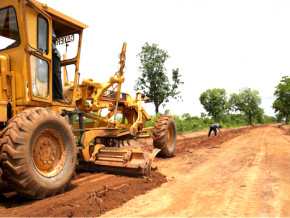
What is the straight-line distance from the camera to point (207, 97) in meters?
57.8

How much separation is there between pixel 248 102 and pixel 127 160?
71.9 metres

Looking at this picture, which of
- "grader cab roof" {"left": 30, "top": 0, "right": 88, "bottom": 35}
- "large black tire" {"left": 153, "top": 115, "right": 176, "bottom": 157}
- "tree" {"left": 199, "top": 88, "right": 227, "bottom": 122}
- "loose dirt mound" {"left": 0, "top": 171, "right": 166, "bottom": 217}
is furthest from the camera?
"tree" {"left": 199, "top": 88, "right": 227, "bottom": 122}

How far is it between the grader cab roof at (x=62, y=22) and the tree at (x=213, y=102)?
2060 inches

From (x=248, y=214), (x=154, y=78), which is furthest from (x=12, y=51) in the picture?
(x=154, y=78)

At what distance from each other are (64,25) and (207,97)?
55338 mm

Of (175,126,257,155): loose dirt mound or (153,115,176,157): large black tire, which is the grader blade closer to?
(153,115,176,157): large black tire

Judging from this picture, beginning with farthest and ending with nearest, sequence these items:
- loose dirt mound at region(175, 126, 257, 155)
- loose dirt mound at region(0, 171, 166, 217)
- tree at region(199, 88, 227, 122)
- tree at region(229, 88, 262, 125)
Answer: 1. tree at region(229, 88, 262, 125)
2. tree at region(199, 88, 227, 122)
3. loose dirt mound at region(175, 126, 257, 155)
4. loose dirt mound at region(0, 171, 166, 217)

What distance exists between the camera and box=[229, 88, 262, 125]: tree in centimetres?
6894

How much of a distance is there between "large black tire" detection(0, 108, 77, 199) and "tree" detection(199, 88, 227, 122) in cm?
5330

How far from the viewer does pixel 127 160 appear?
5148mm

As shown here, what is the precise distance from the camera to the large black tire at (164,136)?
25.9 ft

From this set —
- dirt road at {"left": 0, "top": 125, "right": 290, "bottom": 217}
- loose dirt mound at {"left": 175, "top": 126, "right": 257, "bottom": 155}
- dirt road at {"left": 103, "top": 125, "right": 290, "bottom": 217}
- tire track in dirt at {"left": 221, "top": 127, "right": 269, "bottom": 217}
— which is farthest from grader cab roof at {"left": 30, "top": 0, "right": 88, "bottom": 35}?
loose dirt mound at {"left": 175, "top": 126, "right": 257, "bottom": 155}

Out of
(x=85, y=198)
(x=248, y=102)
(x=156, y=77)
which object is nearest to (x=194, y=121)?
(x=156, y=77)

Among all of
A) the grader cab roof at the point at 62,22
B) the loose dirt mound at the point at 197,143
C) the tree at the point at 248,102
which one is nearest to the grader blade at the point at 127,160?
the grader cab roof at the point at 62,22
